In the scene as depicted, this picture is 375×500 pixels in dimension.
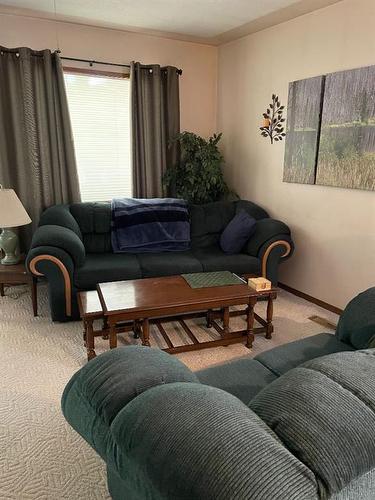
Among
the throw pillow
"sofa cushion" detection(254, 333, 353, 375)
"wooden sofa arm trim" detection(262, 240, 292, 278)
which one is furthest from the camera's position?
the throw pillow

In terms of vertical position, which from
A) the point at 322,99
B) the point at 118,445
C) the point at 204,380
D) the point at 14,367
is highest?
the point at 322,99

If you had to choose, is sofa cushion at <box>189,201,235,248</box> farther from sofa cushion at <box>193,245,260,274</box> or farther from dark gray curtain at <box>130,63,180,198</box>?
Result: dark gray curtain at <box>130,63,180,198</box>

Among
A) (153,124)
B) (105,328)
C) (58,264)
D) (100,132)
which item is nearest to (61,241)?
(58,264)

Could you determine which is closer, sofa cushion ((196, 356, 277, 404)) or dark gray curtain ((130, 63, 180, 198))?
sofa cushion ((196, 356, 277, 404))

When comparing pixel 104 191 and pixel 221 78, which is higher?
pixel 221 78

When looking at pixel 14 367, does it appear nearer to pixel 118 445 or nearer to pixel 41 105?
pixel 118 445

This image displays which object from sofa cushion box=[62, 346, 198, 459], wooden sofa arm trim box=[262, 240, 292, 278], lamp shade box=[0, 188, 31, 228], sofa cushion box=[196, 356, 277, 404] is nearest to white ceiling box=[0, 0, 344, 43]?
lamp shade box=[0, 188, 31, 228]

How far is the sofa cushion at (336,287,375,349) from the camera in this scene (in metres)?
1.70

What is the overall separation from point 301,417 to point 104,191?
3752 mm

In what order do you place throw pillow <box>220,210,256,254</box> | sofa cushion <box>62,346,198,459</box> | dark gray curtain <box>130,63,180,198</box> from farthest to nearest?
1. dark gray curtain <box>130,63,180,198</box>
2. throw pillow <box>220,210,256,254</box>
3. sofa cushion <box>62,346,198,459</box>

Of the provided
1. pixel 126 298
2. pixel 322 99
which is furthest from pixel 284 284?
pixel 126 298

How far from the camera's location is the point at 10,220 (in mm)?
3049

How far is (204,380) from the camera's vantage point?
1554mm

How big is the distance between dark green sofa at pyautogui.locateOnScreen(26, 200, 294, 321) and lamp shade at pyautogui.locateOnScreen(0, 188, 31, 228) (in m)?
0.19
